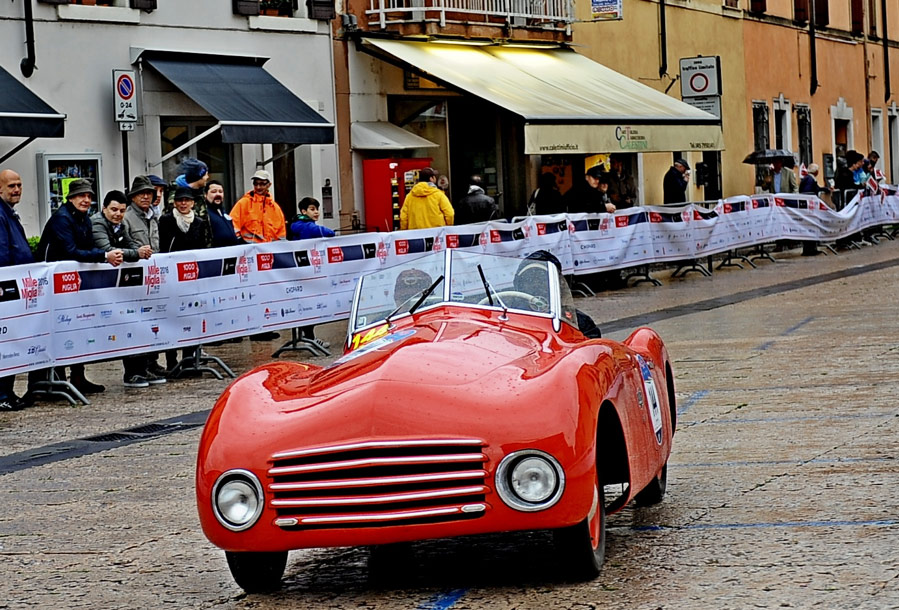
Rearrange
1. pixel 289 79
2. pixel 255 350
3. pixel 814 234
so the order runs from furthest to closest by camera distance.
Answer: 1. pixel 814 234
2. pixel 289 79
3. pixel 255 350

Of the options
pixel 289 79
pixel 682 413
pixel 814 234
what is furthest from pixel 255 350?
pixel 814 234

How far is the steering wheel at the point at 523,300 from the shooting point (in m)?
7.95

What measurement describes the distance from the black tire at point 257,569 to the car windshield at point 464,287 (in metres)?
1.76

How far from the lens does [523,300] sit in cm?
799

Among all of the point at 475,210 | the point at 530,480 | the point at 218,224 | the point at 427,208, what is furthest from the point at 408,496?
the point at 475,210

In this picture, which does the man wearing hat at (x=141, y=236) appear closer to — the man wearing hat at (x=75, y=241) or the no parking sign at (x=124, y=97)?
the man wearing hat at (x=75, y=241)

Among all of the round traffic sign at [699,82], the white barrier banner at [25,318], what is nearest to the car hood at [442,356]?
the white barrier banner at [25,318]

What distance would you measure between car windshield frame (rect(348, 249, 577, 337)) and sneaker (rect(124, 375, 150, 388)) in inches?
267

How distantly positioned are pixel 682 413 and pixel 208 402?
407 cm

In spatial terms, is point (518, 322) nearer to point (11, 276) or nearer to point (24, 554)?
point (24, 554)

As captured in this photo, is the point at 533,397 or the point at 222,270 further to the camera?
the point at 222,270

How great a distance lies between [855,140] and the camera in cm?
4806

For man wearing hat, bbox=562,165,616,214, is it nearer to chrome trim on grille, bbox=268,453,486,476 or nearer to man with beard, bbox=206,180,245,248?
man with beard, bbox=206,180,245,248

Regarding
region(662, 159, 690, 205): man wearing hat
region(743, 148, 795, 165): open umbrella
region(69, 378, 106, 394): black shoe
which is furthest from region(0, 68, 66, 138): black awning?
region(743, 148, 795, 165): open umbrella
